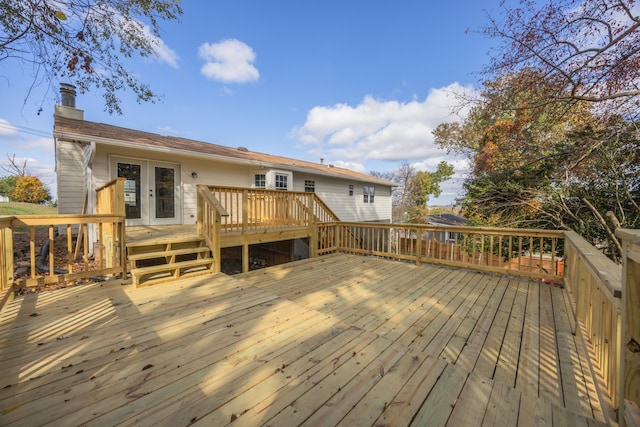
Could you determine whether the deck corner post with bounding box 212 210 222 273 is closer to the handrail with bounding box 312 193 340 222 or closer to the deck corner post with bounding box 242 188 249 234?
the deck corner post with bounding box 242 188 249 234

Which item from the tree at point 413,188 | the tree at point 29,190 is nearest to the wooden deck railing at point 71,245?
the tree at point 413,188

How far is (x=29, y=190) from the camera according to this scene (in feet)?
80.4

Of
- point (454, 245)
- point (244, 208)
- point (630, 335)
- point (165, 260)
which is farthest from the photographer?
point (454, 245)

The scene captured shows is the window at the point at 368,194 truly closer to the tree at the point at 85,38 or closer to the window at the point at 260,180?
the window at the point at 260,180

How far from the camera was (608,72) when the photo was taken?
15.7 ft

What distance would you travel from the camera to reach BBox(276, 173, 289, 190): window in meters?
9.24

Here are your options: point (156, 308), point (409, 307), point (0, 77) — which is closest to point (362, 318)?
point (409, 307)

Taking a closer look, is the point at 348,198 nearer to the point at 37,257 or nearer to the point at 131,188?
the point at 131,188

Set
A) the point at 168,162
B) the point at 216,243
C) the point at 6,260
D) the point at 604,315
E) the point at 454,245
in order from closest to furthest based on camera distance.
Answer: the point at 604,315 < the point at 6,260 < the point at 216,243 < the point at 454,245 < the point at 168,162

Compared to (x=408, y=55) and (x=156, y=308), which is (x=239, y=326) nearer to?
(x=156, y=308)

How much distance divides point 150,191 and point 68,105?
3.76 meters

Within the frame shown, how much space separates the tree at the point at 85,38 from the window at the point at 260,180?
3.86 meters

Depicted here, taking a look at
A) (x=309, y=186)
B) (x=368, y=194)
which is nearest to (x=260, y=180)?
(x=309, y=186)

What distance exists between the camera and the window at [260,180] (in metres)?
9.10
